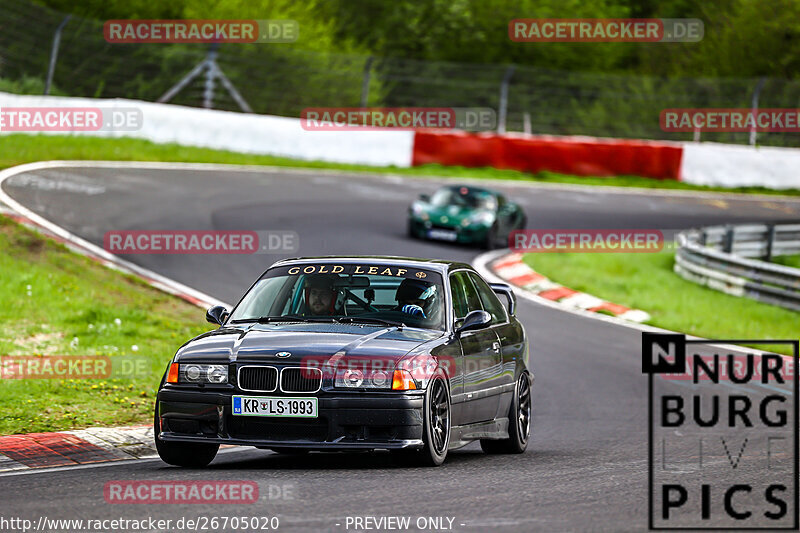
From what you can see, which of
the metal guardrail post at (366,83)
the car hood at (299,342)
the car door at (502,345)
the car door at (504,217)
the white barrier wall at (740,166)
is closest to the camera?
the car hood at (299,342)

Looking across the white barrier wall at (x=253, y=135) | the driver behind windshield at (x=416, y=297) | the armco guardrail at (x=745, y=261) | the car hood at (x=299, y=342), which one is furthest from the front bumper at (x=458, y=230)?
the car hood at (x=299, y=342)

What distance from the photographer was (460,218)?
74.3ft

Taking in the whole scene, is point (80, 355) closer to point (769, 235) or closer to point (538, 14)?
point (769, 235)

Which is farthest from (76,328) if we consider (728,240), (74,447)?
(728,240)

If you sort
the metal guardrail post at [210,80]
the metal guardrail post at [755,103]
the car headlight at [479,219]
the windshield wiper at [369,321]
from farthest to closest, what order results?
the metal guardrail post at [755,103]
the metal guardrail post at [210,80]
the car headlight at [479,219]
the windshield wiper at [369,321]

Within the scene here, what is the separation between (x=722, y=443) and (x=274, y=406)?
154 inches

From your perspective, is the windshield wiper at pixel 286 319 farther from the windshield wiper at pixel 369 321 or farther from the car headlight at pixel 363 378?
the car headlight at pixel 363 378

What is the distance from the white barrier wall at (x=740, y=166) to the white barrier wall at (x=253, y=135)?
7.94m

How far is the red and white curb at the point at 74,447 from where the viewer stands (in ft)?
26.3

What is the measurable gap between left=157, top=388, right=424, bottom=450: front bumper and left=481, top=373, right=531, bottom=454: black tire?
1.95 meters

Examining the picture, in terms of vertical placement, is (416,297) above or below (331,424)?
above

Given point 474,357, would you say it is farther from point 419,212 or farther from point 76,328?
point 419,212

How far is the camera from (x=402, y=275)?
8.79m

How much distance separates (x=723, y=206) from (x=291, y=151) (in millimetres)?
10891
